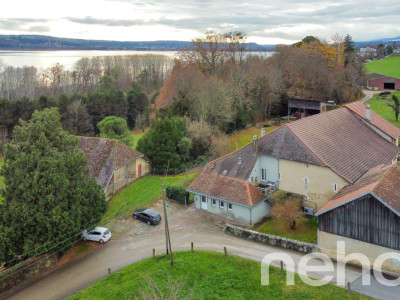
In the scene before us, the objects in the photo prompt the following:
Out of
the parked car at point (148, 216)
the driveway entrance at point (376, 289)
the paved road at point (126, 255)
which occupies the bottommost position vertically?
the paved road at point (126, 255)

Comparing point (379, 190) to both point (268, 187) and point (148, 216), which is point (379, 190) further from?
point (148, 216)

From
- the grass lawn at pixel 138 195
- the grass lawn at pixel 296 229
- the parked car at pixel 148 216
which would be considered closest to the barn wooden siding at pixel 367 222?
the grass lawn at pixel 296 229

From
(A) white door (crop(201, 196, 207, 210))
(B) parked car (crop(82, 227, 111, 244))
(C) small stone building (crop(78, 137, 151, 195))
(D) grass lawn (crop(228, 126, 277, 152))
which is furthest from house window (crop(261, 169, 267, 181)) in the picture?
(D) grass lawn (crop(228, 126, 277, 152))

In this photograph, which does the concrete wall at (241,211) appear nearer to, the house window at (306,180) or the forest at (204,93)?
the house window at (306,180)

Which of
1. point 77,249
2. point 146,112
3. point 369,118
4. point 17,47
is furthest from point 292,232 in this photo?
point 17,47

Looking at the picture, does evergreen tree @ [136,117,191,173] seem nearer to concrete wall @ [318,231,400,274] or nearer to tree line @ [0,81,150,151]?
concrete wall @ [318,231,400,274]

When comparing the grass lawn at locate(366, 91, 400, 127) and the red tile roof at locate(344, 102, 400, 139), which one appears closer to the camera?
the red tile roof at locate(344, 102, 400, 139)

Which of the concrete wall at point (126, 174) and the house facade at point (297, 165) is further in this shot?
the concrete wall at point (126, 174)
